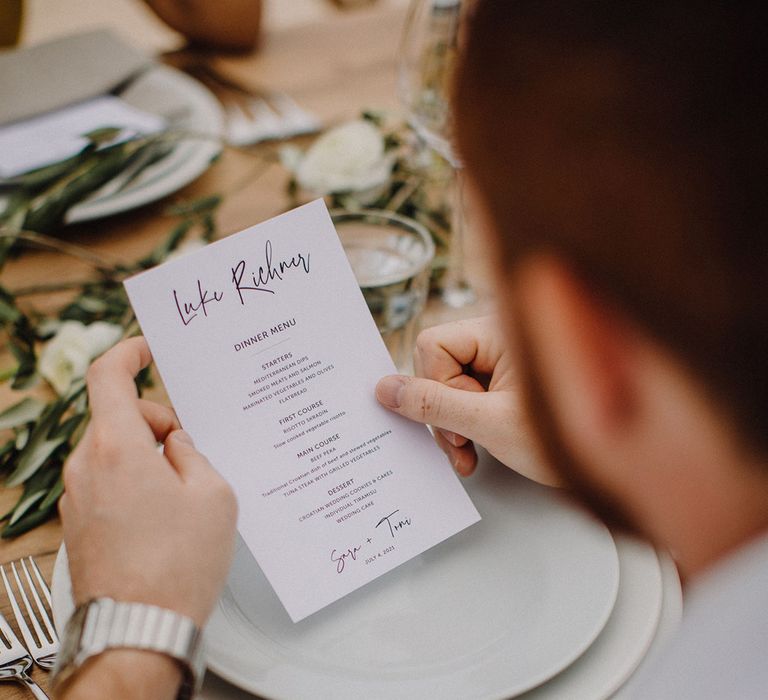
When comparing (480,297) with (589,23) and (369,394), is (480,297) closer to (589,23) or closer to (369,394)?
(369,394)

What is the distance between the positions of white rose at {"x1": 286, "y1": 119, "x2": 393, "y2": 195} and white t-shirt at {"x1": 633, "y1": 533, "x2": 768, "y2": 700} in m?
0.83

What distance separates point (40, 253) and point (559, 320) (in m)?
0.96

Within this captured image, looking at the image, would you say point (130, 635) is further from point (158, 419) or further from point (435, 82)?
point (435, 82)

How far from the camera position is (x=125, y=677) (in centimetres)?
52

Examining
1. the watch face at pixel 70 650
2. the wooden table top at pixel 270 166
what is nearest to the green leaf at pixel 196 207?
the wooden table top at pixel 270 166

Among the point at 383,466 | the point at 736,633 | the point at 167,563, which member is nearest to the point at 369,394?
the point at 383,466

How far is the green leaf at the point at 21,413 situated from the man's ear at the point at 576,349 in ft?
1.94

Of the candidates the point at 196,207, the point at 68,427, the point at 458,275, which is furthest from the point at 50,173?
the point at 458,275

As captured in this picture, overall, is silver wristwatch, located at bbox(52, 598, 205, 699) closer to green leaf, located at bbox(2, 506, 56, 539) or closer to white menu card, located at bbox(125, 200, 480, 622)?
white menu card, located at bbox(125, 200, 480, 622)

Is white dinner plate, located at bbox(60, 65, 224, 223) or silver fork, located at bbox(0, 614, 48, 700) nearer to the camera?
silver fork, located at bbox(0, 614, 48, 700)

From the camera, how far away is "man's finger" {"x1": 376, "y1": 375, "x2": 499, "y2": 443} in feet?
2.27

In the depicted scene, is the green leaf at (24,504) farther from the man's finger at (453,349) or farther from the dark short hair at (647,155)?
the dark short hair at (647,155)

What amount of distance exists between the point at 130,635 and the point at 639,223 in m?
0.40

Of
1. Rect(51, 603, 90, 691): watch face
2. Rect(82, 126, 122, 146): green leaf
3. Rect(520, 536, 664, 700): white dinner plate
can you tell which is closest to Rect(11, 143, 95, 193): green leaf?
Rect(82, 126, 122, 146): green leaf
